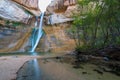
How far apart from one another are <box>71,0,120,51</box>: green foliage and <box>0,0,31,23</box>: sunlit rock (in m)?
14.7

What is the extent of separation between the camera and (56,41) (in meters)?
37.9

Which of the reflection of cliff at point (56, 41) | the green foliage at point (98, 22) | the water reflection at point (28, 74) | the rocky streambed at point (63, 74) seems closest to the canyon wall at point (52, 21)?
the reflection of cliff at point (56, 41)

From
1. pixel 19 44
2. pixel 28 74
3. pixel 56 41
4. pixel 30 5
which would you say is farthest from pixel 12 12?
pixel 28 74

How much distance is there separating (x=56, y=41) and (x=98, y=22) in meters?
14.0

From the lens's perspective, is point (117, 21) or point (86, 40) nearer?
point (117, 21)

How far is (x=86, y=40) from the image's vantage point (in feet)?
96.0

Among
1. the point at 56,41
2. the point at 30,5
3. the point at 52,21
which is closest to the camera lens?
the point at 56,41

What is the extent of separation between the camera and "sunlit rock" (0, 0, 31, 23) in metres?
38.2

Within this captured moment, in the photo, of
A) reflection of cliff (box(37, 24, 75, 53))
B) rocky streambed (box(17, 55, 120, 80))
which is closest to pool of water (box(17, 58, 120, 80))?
rocky streambed (box(17, 55, 120, 80))

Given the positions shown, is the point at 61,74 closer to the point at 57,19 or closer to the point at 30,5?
the point at 57,19

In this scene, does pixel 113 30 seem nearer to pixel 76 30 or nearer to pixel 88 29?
pixel 88 29

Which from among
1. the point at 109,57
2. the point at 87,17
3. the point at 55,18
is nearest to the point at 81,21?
the point at 87,17

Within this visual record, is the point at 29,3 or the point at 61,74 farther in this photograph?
the point at 29,3

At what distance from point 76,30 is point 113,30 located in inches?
303
